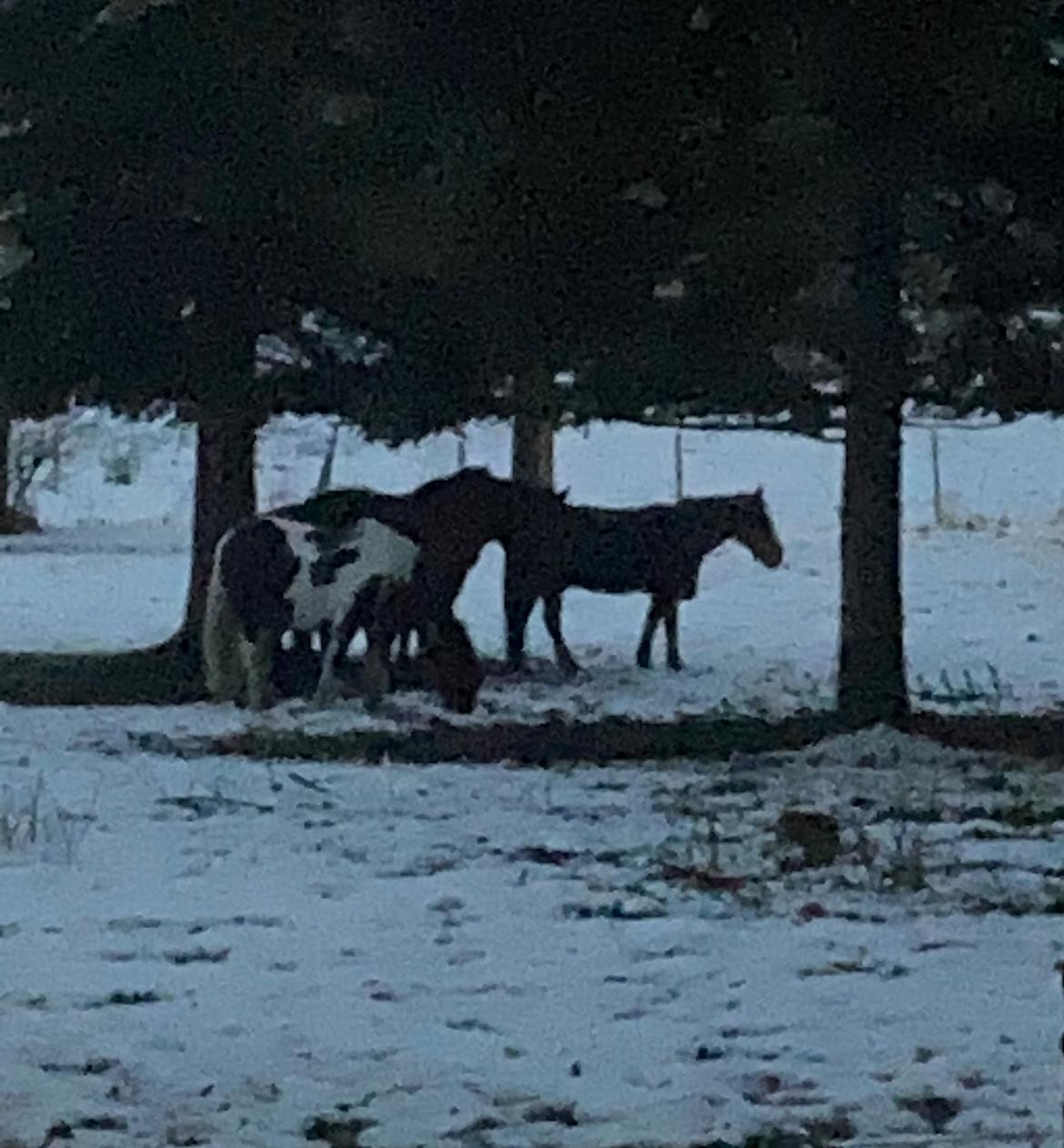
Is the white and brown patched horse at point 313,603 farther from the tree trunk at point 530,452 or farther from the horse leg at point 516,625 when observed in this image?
the tree trunk at point 530,452

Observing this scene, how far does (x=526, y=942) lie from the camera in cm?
793

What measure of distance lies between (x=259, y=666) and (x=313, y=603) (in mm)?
605

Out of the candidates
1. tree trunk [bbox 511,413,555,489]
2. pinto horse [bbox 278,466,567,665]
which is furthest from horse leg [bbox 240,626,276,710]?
tree trunk [bbox 511,413,555,489]

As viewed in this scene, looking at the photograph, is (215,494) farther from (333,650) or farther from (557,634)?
(557,634)

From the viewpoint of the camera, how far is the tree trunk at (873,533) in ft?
44.5

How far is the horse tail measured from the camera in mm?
15406

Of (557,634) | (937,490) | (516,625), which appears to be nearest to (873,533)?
(557,634)

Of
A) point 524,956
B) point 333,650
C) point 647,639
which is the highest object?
point 647,639

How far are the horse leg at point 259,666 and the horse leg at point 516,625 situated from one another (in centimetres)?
314

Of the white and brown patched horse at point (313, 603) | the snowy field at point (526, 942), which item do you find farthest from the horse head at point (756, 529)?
the white and brown patched horse at point (313, 603)

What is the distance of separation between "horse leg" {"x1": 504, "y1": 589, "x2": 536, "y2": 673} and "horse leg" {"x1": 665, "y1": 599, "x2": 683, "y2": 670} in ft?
3.77

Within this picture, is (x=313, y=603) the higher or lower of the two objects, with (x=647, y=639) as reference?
higher

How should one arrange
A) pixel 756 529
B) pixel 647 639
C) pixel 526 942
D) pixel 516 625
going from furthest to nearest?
pixel 756 529 → pixel 647 639 → pixel 516 625 → pixel 526 942

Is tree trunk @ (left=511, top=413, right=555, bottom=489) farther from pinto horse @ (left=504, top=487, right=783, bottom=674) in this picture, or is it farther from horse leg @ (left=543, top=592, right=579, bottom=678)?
horse leg @ (left=543, top=592, right=579, bottom=678)
